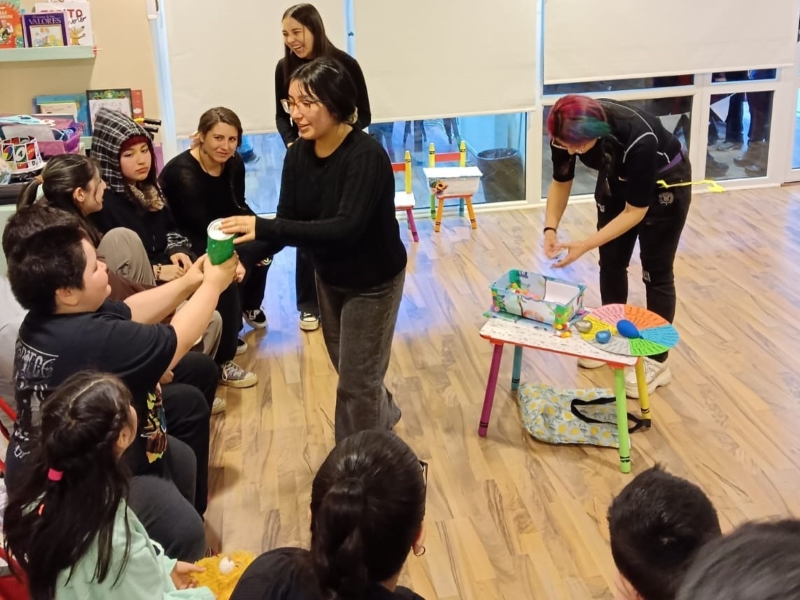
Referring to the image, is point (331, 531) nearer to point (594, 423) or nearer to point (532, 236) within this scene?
point (594, 423)

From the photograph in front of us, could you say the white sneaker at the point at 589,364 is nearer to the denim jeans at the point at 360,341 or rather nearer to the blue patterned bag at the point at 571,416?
the blue patterned bag at the point at 571,416

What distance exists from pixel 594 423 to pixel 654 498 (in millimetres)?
1565

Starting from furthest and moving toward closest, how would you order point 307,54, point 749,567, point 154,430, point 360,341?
1. point 307,54
2. point 360,341
3. point 154,430
4. point 749,567

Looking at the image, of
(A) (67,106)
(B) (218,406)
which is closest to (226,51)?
(A) (67,106)

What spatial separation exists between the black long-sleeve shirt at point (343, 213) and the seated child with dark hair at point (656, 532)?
1.20 m

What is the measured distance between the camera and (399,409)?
10.1 ft

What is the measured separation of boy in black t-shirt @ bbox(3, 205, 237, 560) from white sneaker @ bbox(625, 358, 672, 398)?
68.7 inches

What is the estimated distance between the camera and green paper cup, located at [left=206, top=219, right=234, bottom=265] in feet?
7.17

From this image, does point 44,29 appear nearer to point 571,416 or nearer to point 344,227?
point 344,227

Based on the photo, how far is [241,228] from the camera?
7.37 ft

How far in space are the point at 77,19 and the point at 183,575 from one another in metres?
2.94

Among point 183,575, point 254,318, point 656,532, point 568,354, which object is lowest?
point 254,318

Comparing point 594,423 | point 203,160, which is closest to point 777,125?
point 594,423

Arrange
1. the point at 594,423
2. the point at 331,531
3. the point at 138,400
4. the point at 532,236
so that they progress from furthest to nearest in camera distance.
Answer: the point at 532,236
the point at 594,423
the point at 138,400
the point at 331,531
